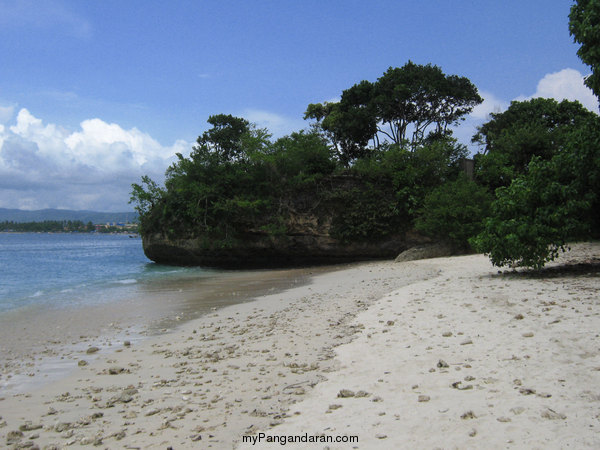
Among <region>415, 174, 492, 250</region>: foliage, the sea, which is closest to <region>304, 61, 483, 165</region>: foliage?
<region>415, 174, 492, 250</region>: foliage

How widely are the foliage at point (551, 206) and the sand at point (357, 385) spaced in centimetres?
234

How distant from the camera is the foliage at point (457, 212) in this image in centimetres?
1945

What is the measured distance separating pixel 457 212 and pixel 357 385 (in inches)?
676

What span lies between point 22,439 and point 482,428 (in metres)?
3.74

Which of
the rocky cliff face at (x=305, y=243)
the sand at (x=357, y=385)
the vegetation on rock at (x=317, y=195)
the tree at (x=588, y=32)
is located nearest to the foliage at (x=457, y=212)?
the vegetation on rock at (x=317, y=195)

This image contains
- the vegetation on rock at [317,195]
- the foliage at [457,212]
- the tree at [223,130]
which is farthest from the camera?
the tree at [223,130]

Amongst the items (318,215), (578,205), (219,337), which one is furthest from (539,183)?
(318,215)

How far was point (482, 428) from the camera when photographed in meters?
2.89

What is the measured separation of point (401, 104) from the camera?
30375 millimetres

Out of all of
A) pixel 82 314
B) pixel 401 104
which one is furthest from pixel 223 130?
pixel 82 314

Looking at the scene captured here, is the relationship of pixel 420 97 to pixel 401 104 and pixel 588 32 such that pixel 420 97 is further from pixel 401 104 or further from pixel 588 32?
pixel 588 32

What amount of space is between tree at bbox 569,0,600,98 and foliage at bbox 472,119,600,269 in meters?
1.40

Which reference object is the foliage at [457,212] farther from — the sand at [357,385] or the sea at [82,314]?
the sand at [357,385]

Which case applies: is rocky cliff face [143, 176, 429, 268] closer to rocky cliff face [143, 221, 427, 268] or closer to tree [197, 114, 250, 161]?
rocky cliff face [143, 221, 427, 268]
